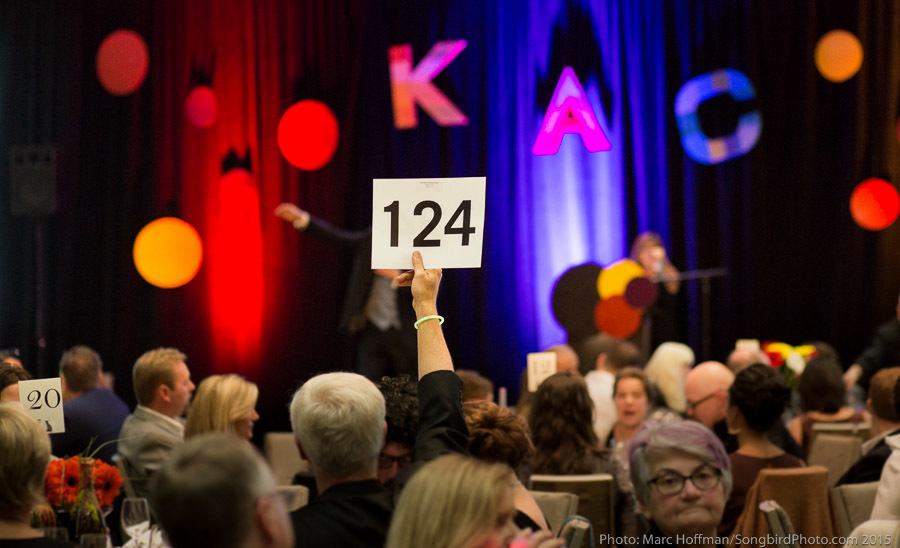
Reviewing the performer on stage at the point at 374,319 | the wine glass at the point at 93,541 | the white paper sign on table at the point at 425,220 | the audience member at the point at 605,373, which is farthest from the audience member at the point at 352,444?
the performer on stage at the point at 374,319

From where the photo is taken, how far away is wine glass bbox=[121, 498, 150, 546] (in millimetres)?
3326

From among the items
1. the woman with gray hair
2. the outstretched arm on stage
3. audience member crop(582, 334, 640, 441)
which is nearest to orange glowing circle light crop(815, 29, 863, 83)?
audience member crop(582, 334, 640, 441)

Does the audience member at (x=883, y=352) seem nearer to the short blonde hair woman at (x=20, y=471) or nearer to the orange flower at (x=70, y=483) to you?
the orange flower at (x=70, y=483)

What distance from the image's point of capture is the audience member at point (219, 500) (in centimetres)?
154

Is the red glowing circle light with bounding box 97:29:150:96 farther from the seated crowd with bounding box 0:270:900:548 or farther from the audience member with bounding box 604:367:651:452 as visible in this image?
the audience member with bounding box 604:367:651:452

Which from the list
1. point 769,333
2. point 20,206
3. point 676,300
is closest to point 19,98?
point 20,206

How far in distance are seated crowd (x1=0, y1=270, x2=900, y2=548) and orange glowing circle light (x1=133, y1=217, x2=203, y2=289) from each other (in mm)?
4361

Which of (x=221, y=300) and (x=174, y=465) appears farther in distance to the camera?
(x=221, y=300)

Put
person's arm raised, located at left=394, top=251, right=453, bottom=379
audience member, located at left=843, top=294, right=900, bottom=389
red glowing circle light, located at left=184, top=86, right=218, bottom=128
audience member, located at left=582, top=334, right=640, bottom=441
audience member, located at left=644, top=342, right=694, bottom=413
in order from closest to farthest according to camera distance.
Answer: person's arm raised, located at left=394, top=251, right=453, bottom=379 < audience member, located at left=582, top=334, right=640, bottom=441 < audience member, located at left=644, top=342, right=694, bottom=413 < audience member, located at left=843, top=294, right=900, bottom=389 < red glowing circle light, located at left=184, top=86, right=218, bottom=128

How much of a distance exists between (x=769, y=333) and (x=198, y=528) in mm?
9048

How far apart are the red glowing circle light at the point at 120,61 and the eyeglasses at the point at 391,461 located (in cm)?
810

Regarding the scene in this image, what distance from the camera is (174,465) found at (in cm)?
158

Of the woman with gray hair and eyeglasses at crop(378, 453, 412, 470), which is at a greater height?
eyeglasses at crop(378, 453, 412, 470)

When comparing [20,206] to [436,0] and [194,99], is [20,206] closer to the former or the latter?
[194,99]
